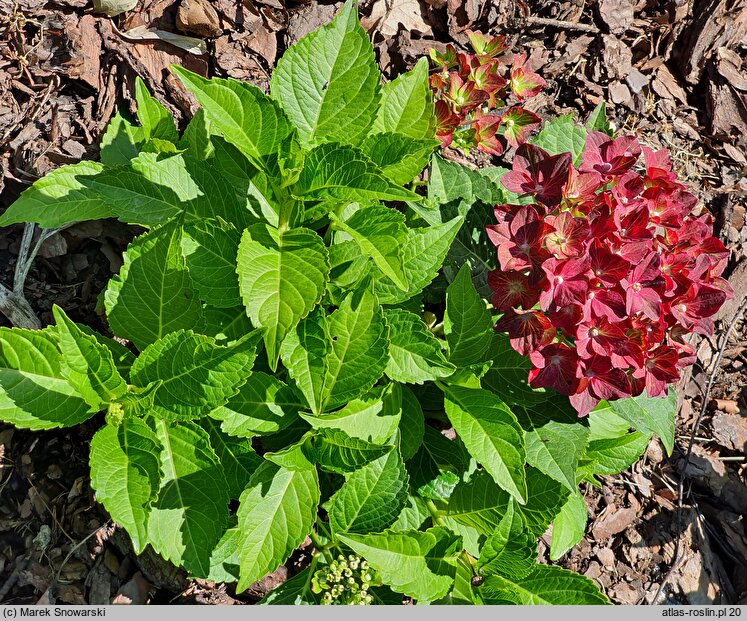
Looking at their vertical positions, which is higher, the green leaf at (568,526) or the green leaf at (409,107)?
the green leaf at (409,107)

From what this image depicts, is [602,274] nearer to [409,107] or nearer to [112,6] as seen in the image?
[409,107]

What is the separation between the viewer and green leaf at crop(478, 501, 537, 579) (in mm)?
2006

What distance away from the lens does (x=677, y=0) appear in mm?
3418

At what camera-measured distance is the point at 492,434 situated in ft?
6.55

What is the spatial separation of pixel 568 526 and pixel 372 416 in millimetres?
936

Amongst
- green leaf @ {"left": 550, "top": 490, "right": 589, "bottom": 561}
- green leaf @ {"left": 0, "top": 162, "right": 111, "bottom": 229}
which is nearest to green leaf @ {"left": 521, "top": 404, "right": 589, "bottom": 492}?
green leaf @ {"left": 550, "top": 490, "right": 589, "bottom": 561}

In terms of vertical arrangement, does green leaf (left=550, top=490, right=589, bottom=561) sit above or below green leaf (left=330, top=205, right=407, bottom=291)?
below

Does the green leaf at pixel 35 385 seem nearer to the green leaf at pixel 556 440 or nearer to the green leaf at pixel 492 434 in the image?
the green leaf at pixel 492 434

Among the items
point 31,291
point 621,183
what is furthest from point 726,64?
point 31,291

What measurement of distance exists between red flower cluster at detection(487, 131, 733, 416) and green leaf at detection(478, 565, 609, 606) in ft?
1.93

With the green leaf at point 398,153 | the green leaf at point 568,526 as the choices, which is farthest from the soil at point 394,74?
the green leaf at point 398,153

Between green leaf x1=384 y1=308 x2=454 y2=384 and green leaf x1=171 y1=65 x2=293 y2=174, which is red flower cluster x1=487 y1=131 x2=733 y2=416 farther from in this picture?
green leaf x1=171 y1=65 x2=293 y2=174

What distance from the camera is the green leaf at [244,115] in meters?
1.72

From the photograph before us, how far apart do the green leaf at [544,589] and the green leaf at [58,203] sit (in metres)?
1.79
